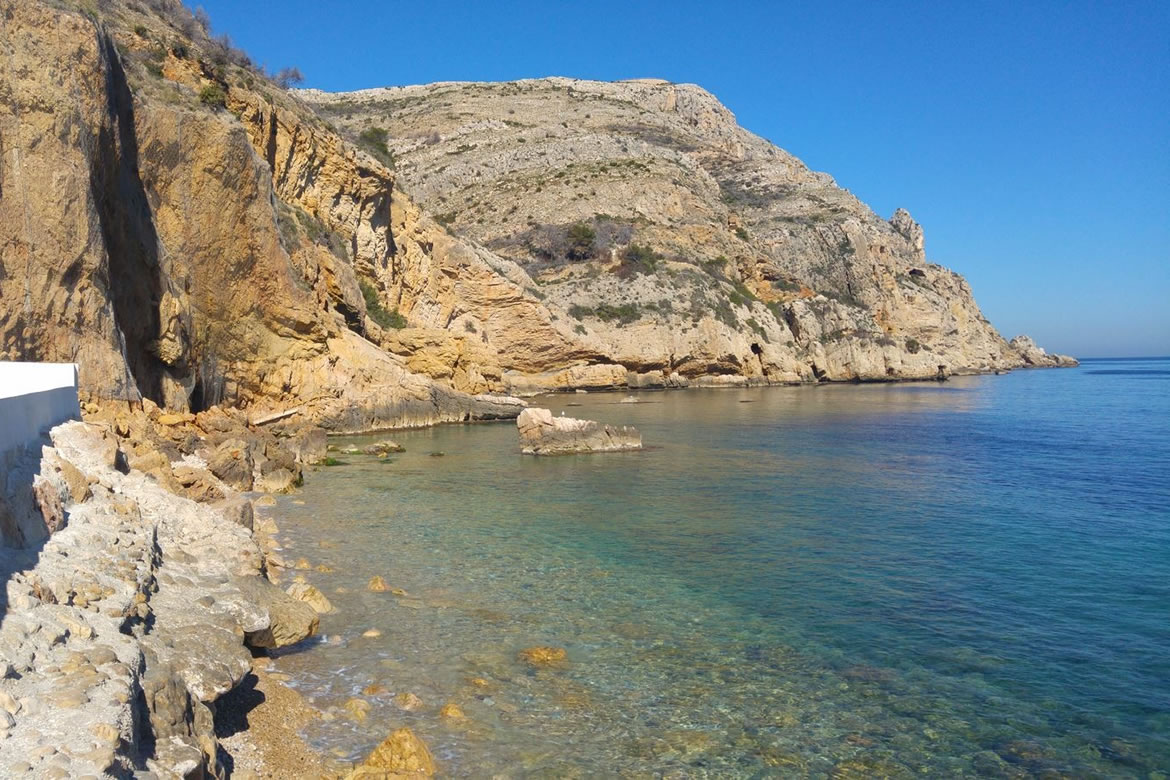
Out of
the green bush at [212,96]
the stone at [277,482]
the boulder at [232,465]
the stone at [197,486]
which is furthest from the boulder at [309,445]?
the green bush at [212,96]

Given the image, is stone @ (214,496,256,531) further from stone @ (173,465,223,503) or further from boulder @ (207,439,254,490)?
boulder @ (207,439,254,490)

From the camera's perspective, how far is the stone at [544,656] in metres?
8.36

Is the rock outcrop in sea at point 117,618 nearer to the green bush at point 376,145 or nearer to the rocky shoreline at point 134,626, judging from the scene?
the rocky shoreline at point 134,626

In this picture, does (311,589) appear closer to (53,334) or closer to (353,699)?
(353,699)

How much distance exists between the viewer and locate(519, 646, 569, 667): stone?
27.4 ft

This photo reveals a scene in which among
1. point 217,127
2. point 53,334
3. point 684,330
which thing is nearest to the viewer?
point 53,334

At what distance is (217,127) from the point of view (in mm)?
22234

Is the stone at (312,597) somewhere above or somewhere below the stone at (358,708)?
above

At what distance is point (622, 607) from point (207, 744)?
19.0 ft

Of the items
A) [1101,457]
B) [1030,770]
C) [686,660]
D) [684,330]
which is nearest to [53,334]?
[686,660]

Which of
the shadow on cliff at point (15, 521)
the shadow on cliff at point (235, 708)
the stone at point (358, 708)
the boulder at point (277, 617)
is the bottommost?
the stone at point (358, 708)

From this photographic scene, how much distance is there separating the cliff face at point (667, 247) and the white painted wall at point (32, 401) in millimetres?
33822

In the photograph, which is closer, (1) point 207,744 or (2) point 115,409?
(1) point 207,744

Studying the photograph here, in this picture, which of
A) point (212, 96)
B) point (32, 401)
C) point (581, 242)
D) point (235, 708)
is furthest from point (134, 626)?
point (581, 242)
